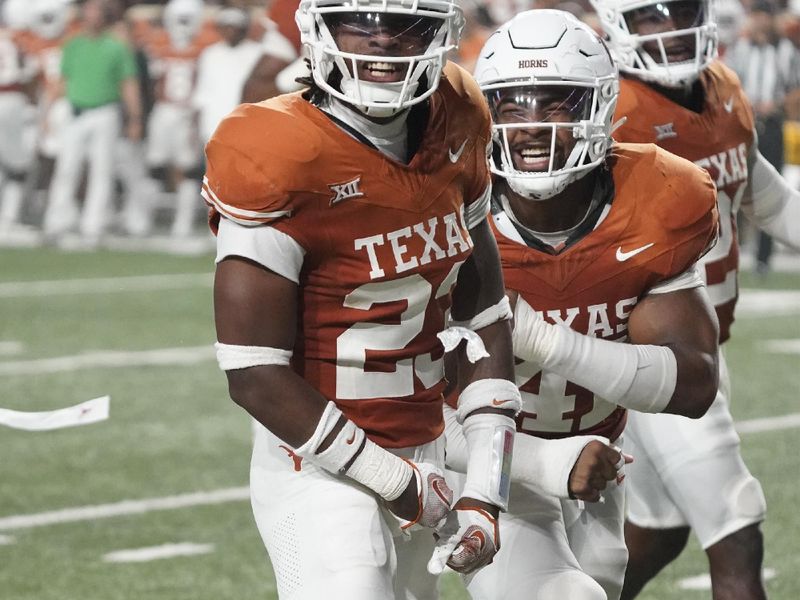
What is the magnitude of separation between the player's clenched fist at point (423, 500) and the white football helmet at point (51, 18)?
1261 centimetres

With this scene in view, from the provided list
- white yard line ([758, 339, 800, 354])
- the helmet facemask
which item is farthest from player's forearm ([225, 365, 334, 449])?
white yard line ([758, 339, 800, 354])

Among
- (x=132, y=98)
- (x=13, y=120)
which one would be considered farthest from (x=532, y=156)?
(x=13, y=120)

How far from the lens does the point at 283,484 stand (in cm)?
298

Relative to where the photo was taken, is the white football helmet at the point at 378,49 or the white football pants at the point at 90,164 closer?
the white football helmet at the point at 378,49

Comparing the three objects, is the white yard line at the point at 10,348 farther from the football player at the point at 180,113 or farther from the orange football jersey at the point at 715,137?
the football player at the point at 180,113

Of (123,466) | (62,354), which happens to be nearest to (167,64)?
(62,354)

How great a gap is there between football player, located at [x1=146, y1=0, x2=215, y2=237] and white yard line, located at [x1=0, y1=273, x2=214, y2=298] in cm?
267

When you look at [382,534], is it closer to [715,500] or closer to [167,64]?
[715,500]

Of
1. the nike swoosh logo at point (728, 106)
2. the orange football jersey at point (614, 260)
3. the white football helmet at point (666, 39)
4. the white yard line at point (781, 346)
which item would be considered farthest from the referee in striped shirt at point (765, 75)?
the orange football jersey at point (614, 260)

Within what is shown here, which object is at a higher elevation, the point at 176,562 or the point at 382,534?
the point at 382,534

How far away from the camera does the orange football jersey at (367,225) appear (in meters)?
2.79

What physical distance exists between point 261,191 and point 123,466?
3.66 metres

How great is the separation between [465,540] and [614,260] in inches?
33.9

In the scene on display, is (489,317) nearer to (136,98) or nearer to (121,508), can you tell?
(121,508)
